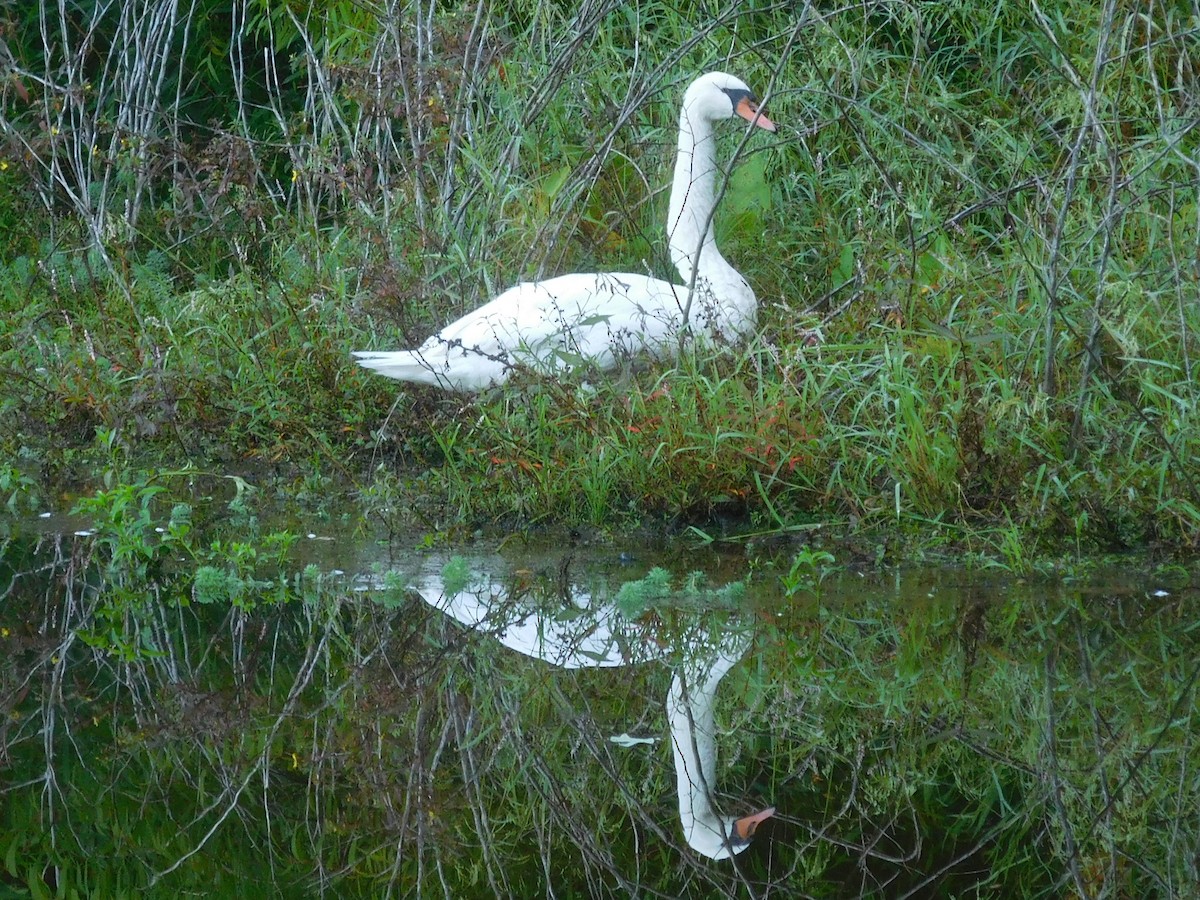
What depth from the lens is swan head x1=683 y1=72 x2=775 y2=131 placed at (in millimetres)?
6086

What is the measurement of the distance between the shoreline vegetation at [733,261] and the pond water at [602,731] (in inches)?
18.5

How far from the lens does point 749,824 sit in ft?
8.98

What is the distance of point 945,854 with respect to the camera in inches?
103

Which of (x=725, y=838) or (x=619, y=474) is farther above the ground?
(x=725, y=838)

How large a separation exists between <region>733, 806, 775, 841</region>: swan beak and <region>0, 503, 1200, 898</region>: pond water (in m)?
0.01

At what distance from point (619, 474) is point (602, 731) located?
204 centimetres

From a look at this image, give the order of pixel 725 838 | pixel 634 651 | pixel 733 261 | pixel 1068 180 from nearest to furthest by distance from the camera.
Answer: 1. pixel 725 838
2. pixel 634 651
3. pixel 1068 180
4. pixel 733 261

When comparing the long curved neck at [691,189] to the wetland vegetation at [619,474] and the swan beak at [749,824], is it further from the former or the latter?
the swan beak at [749,824]

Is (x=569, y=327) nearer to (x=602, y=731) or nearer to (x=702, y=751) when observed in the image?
(x=602, y=731)

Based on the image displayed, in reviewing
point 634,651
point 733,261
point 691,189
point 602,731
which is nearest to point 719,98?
point 691,189

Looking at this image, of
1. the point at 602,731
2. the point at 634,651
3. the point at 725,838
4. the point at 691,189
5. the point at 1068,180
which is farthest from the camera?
the point at 691,189

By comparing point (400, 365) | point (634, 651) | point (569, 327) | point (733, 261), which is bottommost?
point (733, 261)

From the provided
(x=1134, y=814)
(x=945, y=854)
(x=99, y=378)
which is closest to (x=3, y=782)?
(x=945, y=854)

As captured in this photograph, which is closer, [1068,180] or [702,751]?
[702,751]
